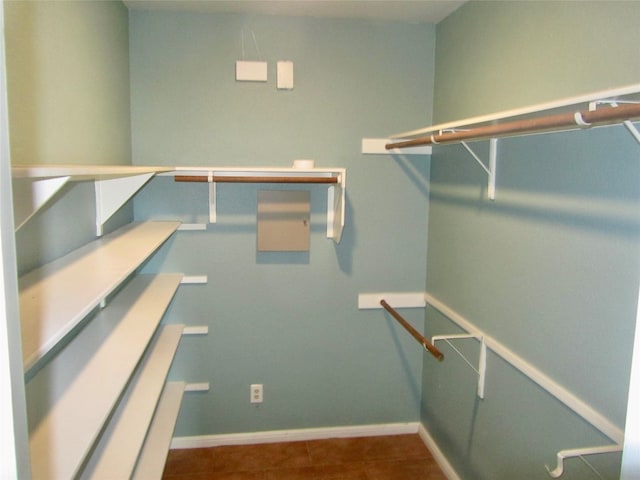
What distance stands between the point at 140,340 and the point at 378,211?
5.25 ft

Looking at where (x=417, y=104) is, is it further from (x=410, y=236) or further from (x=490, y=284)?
(x=490, y=284)

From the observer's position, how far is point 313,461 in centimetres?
261

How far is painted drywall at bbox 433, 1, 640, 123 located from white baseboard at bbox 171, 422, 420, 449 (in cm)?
186

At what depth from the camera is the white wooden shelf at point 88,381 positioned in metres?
0.94

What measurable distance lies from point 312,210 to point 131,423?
1460 mm

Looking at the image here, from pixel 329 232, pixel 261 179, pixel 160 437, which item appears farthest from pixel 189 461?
pixel 261 179

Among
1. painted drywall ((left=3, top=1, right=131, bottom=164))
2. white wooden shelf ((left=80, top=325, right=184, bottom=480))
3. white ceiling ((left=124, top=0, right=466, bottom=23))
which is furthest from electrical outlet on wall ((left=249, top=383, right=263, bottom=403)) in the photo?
white ceiling ((left=124, top=0, right=466, bottom=23))

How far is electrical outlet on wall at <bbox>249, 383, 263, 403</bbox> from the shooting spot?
2.73 meters

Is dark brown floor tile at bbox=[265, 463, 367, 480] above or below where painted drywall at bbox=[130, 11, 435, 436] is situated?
below

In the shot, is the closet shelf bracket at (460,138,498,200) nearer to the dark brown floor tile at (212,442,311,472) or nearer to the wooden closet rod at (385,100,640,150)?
the wooden closet rod at (385,100,640,150)

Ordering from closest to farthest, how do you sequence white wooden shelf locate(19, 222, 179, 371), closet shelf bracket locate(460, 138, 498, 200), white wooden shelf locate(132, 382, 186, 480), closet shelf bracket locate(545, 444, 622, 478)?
1. white wooden shelf locate(19, 222, 179, 371)
2. closet shelf bracket locate(545, 444, 622, 478)
3. white wooden shelf locate(132, 382, 186, 480)
4. closet shelf bracket locate(460, 138, 498, 200)

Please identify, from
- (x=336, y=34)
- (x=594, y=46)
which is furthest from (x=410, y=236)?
(x=594, y=46)

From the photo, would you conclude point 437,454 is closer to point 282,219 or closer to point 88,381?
point 282,219

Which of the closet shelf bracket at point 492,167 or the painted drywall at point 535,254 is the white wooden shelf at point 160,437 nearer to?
the painted drywall at point 535,254
